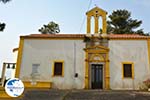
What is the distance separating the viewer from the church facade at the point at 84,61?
19.6 m

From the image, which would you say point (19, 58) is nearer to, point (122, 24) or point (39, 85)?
point (39, 85)

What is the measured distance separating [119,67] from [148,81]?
2.72m

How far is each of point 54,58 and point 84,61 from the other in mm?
2714

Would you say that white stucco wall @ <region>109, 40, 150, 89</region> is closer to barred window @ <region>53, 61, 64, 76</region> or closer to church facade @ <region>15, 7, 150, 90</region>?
church facade @ <region>15, 7, 150, 90</region>

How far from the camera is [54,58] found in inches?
794

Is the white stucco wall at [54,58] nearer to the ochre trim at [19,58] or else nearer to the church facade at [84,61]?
the church facade at [84,61]

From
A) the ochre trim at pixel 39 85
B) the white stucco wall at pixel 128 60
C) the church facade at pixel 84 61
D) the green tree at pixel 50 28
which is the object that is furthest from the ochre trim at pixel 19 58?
the green tree at pixel 50 28

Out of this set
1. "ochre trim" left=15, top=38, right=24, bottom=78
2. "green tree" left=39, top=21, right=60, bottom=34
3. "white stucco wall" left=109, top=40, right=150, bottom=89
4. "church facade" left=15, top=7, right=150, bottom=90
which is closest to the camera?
"white stucco wall" left=109, top=40, right=150, bottom=89

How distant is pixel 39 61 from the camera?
2009 centimetres

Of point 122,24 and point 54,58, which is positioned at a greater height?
point 122,24

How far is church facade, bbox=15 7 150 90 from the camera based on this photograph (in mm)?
19609

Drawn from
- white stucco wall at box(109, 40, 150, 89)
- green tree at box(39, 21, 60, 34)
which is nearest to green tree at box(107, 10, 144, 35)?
green tree at box(39, 21, 60, 34)

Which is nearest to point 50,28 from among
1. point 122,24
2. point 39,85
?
point 122,24

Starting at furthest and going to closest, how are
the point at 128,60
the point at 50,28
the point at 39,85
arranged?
the point at 50,28, the point at 128,60, the point at 39,85
